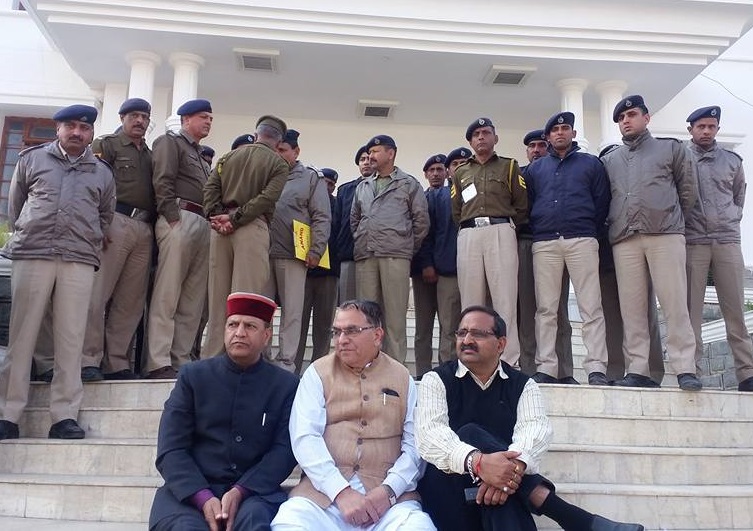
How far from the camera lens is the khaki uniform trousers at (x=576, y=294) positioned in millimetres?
4773

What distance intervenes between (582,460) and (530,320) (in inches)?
68.2

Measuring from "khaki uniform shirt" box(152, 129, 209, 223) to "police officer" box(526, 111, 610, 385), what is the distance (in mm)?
2560

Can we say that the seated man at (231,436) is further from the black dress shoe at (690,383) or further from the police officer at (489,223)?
the black dress shoe at (690,383)

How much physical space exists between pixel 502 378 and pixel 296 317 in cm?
217

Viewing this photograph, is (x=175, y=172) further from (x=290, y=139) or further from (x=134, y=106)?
(x=290, y=139)

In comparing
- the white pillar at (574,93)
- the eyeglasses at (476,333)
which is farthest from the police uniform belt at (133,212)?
the white pillar at (574,93)

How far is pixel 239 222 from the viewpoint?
4656mm

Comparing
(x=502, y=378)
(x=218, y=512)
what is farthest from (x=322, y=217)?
(x=218, y=512)

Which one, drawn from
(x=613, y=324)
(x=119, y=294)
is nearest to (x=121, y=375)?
(x=119, y=294)

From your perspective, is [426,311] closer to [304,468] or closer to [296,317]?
[296,317]

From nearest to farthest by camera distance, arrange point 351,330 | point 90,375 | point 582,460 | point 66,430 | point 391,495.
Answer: point 391,495 → point 351,330 → point 582,460 → point 66,430 → point 90,375

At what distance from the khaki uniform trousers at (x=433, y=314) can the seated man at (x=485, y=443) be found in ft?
6.82

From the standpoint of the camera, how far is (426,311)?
5781mm

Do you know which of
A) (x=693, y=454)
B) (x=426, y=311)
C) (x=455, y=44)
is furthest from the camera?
(x=455, y=44)
